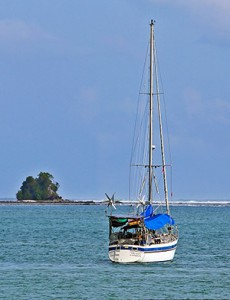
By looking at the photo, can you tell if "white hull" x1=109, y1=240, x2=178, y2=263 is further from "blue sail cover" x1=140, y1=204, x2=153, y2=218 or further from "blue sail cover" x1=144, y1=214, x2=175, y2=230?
"blue sail cover" x1=140, y1=204, x2=153, y2=218

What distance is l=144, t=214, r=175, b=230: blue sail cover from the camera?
65875 millimetres

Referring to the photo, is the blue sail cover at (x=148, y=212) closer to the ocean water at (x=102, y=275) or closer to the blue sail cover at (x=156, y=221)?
the blue sail cover at (x=156, y=221)

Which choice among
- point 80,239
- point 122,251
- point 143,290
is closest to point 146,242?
point 122,251

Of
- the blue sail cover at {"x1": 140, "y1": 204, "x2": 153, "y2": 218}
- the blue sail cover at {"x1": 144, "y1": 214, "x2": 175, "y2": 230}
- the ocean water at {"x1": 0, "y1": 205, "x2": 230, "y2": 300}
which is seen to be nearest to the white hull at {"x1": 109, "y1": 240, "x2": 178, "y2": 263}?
the ocean water at {"x1": 0, "y1": 205, "x2": 230, "y2": 300}

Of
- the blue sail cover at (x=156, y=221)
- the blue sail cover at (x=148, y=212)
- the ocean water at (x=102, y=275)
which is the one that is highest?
the blue sail cover at (x=148, y=212)

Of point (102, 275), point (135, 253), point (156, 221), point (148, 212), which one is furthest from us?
point (148, 212)

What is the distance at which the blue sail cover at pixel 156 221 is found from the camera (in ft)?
216

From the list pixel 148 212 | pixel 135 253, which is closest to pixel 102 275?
pixel 135 253

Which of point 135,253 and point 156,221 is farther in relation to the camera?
point 156,221

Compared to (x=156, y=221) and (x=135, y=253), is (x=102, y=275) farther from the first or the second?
(x=156, y=221)

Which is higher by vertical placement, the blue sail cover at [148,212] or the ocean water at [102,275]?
the blue sail cover at [148,212]

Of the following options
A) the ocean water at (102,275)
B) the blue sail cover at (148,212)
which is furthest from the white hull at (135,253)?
the blue sail cover at (148,212)

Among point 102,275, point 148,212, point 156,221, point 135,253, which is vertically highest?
point 148,212

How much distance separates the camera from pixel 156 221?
6662 cm
